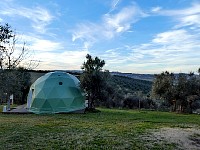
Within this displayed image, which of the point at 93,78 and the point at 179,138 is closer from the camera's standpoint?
the point at 179,138

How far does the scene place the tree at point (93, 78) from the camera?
3098 centimetres

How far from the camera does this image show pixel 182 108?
1449 inches

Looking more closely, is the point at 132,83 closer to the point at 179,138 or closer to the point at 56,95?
the point at 56,95

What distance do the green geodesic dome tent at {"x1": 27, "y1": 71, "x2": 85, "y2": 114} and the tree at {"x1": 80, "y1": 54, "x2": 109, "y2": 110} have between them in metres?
1.46

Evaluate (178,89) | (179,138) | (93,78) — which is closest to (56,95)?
(93,78)

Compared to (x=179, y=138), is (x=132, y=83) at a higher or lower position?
higher

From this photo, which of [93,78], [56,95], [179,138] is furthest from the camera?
[93,78]

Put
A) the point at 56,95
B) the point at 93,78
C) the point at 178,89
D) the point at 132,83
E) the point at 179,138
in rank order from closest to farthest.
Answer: the point at 179,138 < the point at 56,95 < the point at 93,78 < the point at 178,89 < the point at 132,83

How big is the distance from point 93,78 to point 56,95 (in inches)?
177

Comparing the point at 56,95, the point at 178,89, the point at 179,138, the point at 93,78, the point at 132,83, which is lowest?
the point at 179,138

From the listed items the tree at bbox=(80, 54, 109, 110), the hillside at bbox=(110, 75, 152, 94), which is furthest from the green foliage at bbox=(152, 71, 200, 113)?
the hillside at bbox=(110, 75, 152, 94)

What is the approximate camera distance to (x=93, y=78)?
→ 31.0m

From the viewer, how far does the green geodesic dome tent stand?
30.3m

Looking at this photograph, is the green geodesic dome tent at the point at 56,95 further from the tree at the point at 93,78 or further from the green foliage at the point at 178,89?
the green foliage at the point at 178,89
